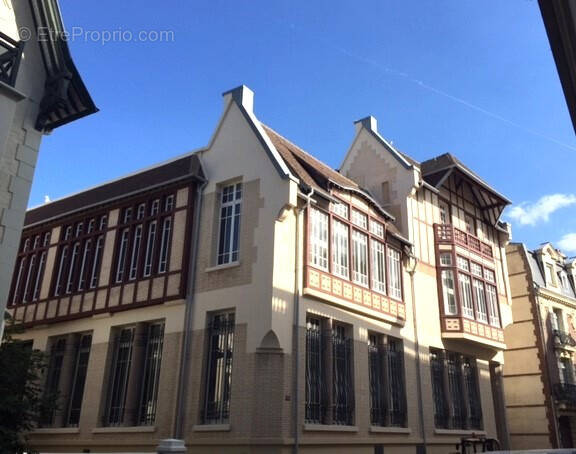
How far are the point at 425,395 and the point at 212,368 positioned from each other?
28.7ft

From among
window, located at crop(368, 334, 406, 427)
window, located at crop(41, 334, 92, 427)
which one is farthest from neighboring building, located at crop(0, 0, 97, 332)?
window, located at crop(368, 334, 406, 427)

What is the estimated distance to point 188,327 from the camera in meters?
16.1

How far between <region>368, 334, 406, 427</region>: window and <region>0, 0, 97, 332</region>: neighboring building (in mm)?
12682

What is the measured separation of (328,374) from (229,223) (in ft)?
18.6

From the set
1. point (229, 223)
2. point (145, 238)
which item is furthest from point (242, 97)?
point (145, 238)

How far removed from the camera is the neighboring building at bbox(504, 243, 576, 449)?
1088 inches

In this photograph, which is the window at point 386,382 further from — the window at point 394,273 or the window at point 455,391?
the window at point 455,391

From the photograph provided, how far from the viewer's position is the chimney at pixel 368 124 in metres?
24.9

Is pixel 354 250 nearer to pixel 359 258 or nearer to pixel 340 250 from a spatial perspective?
pixel 359 258

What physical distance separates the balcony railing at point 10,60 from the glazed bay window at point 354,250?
994 centimetres

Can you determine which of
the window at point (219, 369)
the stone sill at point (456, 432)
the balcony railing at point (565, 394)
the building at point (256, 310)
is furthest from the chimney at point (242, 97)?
the balcony railing at point (565, 394)

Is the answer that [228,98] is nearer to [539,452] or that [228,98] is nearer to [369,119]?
[369,119]

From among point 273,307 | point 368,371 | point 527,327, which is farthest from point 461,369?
point 273,307

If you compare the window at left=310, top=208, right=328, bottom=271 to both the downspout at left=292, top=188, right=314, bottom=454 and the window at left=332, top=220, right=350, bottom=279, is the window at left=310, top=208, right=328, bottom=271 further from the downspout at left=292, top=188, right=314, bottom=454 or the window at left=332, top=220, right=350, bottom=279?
the downspout at left=292, top=188, right=314, bottom=454
